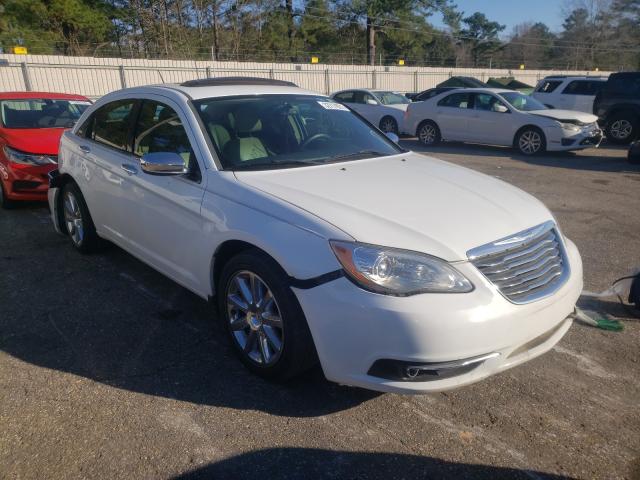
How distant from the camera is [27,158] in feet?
21.7

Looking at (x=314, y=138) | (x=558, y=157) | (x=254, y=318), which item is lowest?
(x=558, y=157)

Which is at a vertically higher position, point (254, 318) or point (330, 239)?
point (330, 239)

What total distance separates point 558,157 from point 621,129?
9.98 ft

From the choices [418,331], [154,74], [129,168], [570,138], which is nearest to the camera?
[418,331]

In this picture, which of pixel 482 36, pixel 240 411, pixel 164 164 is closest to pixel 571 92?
pixel 164 164

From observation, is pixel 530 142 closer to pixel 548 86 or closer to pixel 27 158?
pixel 548 86

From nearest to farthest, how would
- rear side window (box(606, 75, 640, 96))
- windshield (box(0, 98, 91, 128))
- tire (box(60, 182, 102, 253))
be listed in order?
tire (box(60, 182, 102, 253)) → windshield (box(0, 98, 91, 128)) → rear side window (box(606, 75, 640, 96))

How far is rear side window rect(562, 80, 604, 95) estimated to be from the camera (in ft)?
50.6

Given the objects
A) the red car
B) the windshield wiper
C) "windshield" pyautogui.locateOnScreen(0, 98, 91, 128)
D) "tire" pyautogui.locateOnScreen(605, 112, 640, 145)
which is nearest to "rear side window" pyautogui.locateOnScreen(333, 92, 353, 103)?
"tire" pyautogui.locateOnScreen(605, 112, 640, 145)

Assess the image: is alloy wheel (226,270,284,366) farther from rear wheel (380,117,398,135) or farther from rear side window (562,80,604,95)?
→ rear side window (562,80,604,95)

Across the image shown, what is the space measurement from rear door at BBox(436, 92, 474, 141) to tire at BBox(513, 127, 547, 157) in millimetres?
1318

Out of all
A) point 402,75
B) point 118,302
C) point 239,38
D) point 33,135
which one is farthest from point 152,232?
point 239,38

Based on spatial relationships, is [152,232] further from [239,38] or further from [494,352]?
[239,38]

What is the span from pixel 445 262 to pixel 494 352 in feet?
1.61
